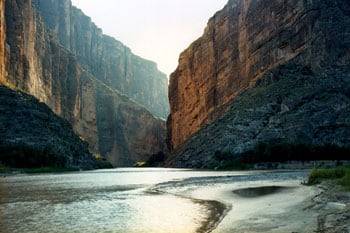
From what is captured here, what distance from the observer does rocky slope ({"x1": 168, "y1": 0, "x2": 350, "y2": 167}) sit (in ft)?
310

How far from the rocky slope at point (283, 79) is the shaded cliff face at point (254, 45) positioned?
0.84ft

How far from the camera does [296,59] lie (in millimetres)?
117062

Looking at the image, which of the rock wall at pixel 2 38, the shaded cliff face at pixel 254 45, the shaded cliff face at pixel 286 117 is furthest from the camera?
the rock wall at pixel 2 38

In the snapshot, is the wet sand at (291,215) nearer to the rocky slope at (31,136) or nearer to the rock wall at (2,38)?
the rocky slope at (31,136)

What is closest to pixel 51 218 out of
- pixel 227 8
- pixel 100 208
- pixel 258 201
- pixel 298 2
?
pixel 100 208

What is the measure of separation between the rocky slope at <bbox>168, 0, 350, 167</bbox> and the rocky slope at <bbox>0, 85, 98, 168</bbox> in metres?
32.9

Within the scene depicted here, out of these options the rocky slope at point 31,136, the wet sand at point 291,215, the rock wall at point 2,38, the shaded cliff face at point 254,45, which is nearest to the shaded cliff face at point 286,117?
the shaded cliff face at point 254,45

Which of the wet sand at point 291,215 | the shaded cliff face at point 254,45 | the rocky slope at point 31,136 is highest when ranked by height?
the shaded cliff face at point 254,45

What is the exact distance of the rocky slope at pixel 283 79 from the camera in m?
94.6

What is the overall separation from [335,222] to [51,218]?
40.8ft

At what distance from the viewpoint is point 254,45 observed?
141875 mm

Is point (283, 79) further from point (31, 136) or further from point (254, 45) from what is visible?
point (31, 136)

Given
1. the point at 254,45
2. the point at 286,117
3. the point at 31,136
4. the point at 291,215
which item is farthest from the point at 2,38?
the point at 291,215

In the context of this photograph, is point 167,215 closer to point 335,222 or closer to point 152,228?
point 152,228
